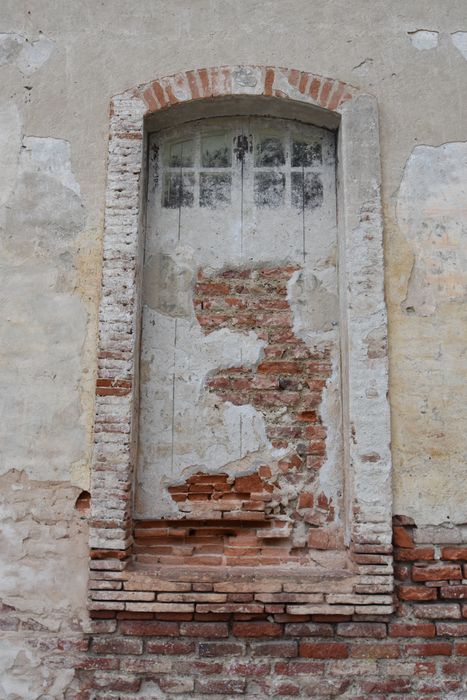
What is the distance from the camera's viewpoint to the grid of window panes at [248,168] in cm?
407

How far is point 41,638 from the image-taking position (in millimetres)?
3473

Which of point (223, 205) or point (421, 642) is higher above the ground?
point (223, 205)

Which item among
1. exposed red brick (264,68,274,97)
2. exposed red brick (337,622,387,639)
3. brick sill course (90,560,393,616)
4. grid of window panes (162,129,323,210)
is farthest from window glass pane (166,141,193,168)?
exposed red brick (337,622,387,639)

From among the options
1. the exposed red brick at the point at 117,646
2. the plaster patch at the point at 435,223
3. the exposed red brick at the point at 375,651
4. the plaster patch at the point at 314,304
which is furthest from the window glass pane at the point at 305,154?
the exposed red brick at the point at 117,646

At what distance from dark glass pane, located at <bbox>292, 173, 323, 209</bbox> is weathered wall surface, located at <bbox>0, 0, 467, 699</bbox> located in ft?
1.41

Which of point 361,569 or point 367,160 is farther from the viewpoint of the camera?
point 367,160

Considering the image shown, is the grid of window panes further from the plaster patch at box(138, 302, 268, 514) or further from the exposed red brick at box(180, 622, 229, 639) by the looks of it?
the exposed red brick at box(180, 622, 229, 639)

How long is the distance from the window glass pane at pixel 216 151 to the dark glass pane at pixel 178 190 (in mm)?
143

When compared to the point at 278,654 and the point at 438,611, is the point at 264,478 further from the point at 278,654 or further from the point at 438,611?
the point at 438,611

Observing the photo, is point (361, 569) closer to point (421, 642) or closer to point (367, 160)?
point (421, 642)

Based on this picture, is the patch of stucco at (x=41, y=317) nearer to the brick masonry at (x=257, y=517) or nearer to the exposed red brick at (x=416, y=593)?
the brick masonry at (x=257, y=517)

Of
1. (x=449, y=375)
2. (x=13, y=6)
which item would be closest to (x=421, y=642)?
(x=449, y=375)

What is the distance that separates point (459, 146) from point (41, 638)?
11.7 ft

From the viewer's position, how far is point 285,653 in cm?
340
